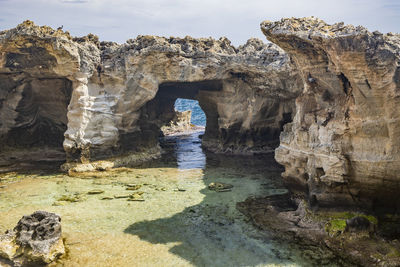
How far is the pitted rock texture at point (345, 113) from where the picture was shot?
1152cm

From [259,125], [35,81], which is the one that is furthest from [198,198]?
[35,81]

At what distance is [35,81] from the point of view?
25.6m

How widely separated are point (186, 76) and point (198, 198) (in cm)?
1081

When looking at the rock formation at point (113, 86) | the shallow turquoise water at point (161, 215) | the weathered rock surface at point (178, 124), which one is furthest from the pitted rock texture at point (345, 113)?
the weathered rock surface at point (178, 124)

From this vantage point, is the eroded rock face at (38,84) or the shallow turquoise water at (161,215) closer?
the shallow turquoise water at (161,215)

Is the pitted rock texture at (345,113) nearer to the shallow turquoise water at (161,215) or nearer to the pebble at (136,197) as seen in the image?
the shallow turquoise water at (161,215)

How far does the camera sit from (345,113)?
13.2m

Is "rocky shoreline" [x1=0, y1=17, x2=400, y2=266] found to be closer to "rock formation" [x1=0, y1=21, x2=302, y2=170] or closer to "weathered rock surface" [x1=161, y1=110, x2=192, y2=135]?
"rock formation" [x1=0, y1=21, x2=302, y2=170]

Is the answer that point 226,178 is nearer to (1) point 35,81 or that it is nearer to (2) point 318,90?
(2) point 318,90

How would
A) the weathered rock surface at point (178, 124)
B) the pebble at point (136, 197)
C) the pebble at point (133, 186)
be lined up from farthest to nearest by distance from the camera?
the weathered rock surface at point (178, 124) → the pebble at point (133, 186) → the pebble at point (136, 197)

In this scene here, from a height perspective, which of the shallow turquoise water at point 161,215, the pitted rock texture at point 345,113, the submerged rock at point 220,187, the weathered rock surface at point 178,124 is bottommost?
the shallow turquoise water at point 161,215

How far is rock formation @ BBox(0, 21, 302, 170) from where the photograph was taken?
2317 cm

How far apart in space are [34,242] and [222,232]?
6.34 m

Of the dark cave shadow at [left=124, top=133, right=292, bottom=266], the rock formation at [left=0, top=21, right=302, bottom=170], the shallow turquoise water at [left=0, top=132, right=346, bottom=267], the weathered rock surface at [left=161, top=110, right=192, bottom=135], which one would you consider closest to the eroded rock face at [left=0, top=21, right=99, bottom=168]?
the rock formation at [left=0, top=21, right=302, bottom=170]
